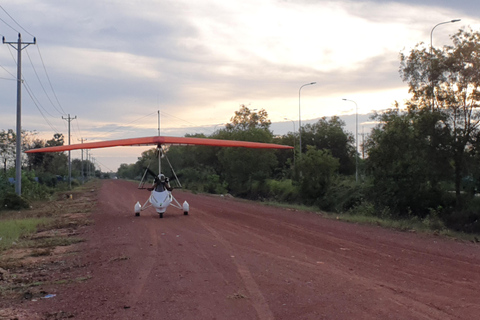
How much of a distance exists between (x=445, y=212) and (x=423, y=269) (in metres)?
21.7

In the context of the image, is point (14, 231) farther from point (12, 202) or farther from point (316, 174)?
point (316, 174)

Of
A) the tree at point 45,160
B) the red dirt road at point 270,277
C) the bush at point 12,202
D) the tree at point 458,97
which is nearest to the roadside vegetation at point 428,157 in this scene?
the tree at point 458,97

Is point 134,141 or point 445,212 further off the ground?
point 134,141

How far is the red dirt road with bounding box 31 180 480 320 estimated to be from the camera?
6598 millimetres

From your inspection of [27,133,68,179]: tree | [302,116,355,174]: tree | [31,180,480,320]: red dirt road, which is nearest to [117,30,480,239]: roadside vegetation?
[31,180,480,320]: red dirt road

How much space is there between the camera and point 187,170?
2945 inches

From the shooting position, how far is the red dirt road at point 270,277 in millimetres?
6598

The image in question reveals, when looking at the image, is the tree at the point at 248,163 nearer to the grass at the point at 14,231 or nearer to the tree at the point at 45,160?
the tree at the point at 45,160

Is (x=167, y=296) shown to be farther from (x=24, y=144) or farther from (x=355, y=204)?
(x=24, y=144)

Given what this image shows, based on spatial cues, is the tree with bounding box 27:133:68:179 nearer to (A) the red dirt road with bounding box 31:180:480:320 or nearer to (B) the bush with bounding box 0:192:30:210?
(B) the bush with bounding box 0:192:30:210

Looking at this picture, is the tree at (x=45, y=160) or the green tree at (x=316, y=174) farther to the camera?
the tree at (x=45, y=160)

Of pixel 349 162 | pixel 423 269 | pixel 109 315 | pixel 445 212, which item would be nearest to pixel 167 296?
pixel 109 315

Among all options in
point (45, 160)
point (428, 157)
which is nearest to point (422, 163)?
point (428, 157)

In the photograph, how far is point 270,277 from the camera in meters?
8.45
